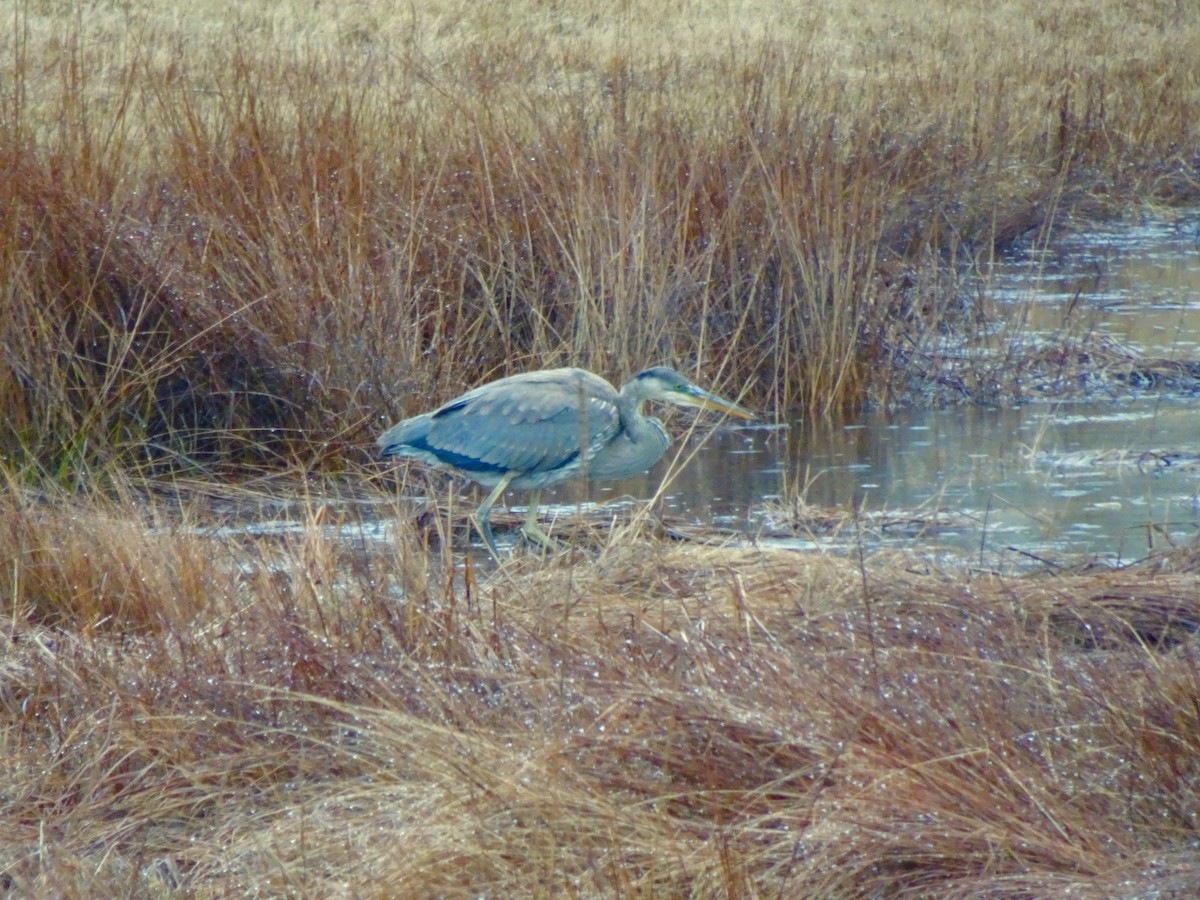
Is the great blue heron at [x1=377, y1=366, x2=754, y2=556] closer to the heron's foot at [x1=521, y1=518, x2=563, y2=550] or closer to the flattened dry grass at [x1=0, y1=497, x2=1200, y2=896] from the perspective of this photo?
the heron's foot at [x1=521, y1=518, x2=563, y2=550]

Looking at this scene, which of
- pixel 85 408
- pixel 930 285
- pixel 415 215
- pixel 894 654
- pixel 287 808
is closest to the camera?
pixel 287 808

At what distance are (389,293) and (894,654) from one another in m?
3.23

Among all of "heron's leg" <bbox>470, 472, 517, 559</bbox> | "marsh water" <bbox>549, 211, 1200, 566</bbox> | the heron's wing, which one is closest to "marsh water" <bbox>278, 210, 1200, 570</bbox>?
"marsh water" <bbox>549, 211, 1200, 566</bbox>

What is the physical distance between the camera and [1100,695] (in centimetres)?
285

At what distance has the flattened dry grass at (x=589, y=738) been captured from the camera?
2508 mm

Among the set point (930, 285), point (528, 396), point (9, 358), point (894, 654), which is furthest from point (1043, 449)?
point (9, 358)

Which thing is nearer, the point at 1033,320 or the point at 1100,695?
the point at 1100,695

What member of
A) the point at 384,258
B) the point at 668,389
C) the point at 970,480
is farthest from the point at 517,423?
the point at 970,480

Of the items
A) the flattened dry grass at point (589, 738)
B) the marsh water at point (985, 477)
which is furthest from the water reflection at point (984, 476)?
the flattened dry grass at point (589, 738)

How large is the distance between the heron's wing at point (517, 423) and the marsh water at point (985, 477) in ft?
1.52

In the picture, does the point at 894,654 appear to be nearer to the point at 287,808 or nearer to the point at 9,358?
the point at 287,808

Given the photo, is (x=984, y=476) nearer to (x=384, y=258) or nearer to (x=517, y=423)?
(x=517, y=423)

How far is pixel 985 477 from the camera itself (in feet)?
19.2

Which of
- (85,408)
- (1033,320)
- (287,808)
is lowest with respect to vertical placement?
(1033,320)
